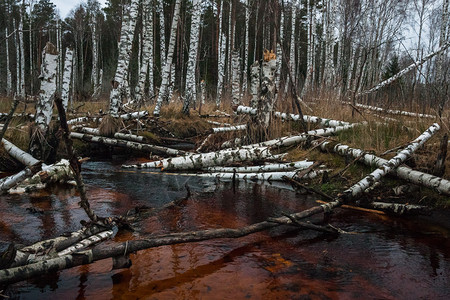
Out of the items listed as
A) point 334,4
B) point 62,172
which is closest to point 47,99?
point 62,172

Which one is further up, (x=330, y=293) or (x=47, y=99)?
(x=47, y=99)

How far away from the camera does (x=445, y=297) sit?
211cm

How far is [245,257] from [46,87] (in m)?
4.85

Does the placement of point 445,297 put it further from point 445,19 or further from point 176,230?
point 445,19

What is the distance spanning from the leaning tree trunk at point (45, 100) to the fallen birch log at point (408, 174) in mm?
5030

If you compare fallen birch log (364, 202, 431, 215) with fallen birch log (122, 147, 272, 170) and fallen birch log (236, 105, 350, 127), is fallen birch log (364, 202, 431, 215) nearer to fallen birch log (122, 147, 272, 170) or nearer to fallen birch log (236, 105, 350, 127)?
fallen birch log (122, 147, 272, 170)

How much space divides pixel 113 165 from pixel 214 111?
5.91 meters

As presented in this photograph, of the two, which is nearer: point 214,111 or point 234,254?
point 234,254

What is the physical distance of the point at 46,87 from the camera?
18.3 ft

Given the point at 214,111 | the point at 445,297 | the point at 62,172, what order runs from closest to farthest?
the point at 445,297, the point at 62,172, the point at 214,111

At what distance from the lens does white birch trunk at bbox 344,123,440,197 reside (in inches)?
134

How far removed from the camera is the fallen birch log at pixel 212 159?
19.1ft

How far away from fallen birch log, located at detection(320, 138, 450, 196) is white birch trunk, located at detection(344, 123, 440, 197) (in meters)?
0.14

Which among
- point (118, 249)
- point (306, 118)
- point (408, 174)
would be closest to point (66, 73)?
point (306, 118)
